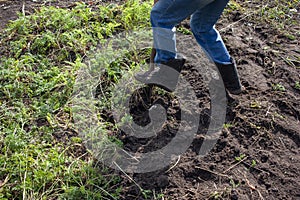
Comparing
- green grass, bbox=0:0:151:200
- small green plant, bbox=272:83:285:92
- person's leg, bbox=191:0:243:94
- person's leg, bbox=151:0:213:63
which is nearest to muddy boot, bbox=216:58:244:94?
person's leg, bbox=191:0:243:94

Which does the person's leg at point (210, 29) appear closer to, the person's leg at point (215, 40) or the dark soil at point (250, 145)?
the person's leg at point (215, 40)

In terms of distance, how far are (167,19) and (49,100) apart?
1.15 metres

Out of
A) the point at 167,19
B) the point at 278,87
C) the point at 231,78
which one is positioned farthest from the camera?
the point at 278,87

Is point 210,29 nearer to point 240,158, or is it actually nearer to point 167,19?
point 167,19

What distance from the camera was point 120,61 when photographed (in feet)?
12.1

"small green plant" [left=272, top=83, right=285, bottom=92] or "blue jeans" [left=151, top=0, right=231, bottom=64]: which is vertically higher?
"blue jeans" [left=151, top=0, right=231, bottom=64]

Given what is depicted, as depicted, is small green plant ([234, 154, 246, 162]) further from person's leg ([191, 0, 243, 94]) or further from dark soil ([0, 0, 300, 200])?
person's leg ([191, 0, 243, 94])

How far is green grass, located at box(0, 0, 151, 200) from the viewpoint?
2.76m

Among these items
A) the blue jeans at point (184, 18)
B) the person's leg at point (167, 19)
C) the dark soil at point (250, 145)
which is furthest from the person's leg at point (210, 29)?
the dark soil at point (250, 145)

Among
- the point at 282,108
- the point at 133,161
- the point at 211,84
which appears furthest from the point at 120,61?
the point at 282,108

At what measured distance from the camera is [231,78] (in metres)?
3.38

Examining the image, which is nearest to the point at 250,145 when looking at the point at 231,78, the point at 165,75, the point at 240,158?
the point at 240,158

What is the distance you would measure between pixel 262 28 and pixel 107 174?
89.0 inches

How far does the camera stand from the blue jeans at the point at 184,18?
2822mm
